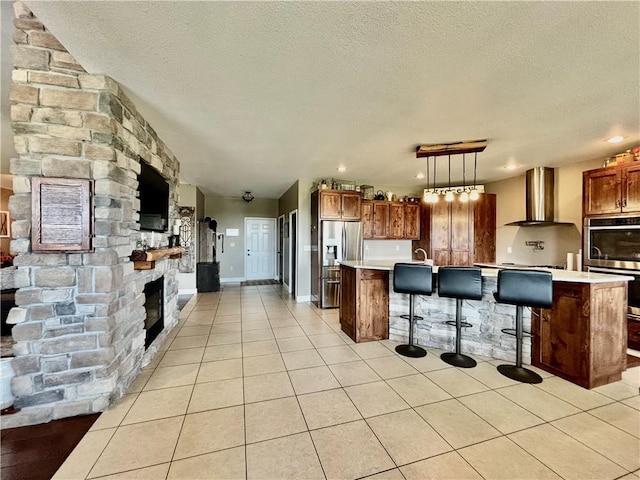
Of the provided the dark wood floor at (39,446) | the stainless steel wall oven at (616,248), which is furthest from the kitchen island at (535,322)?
the dark wood floor at (39,446)

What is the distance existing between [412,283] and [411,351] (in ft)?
2.68

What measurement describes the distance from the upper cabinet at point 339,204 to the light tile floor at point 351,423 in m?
2.77

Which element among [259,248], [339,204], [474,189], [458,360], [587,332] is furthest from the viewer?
[259,248]

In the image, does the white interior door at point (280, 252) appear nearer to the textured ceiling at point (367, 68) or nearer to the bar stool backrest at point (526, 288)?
the textured ceiling at point (367, 68)

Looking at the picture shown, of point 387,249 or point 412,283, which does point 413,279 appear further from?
point 387,249

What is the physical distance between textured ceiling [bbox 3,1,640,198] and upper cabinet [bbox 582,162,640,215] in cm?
39

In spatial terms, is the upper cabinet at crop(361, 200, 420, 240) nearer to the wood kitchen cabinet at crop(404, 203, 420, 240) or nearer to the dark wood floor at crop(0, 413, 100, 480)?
the wood kitchen cabinet at crop(404, 203, 420, 240)

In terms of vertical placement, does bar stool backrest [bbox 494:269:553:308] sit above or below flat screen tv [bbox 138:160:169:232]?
below

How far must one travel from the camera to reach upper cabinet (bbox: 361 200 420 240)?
5.76 metres

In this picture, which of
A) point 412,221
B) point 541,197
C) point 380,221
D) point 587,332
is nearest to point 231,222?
point 380,221

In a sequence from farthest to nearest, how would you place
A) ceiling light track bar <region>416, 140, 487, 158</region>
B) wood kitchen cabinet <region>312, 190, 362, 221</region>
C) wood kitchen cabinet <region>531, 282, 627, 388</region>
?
wood kitchen cabinet <region>312, 190, 362, 221</region>, ceiling light track bar <region>416, 140, 487, 158</region>, wood kitchen cabinet <region>531, 282, 627, 388</region>

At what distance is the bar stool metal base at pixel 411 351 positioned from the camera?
3.05m

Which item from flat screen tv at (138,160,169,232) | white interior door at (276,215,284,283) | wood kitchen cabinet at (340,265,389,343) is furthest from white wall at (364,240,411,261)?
flat screen tv at (138,160,169,232)

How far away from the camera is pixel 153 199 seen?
306 cm
